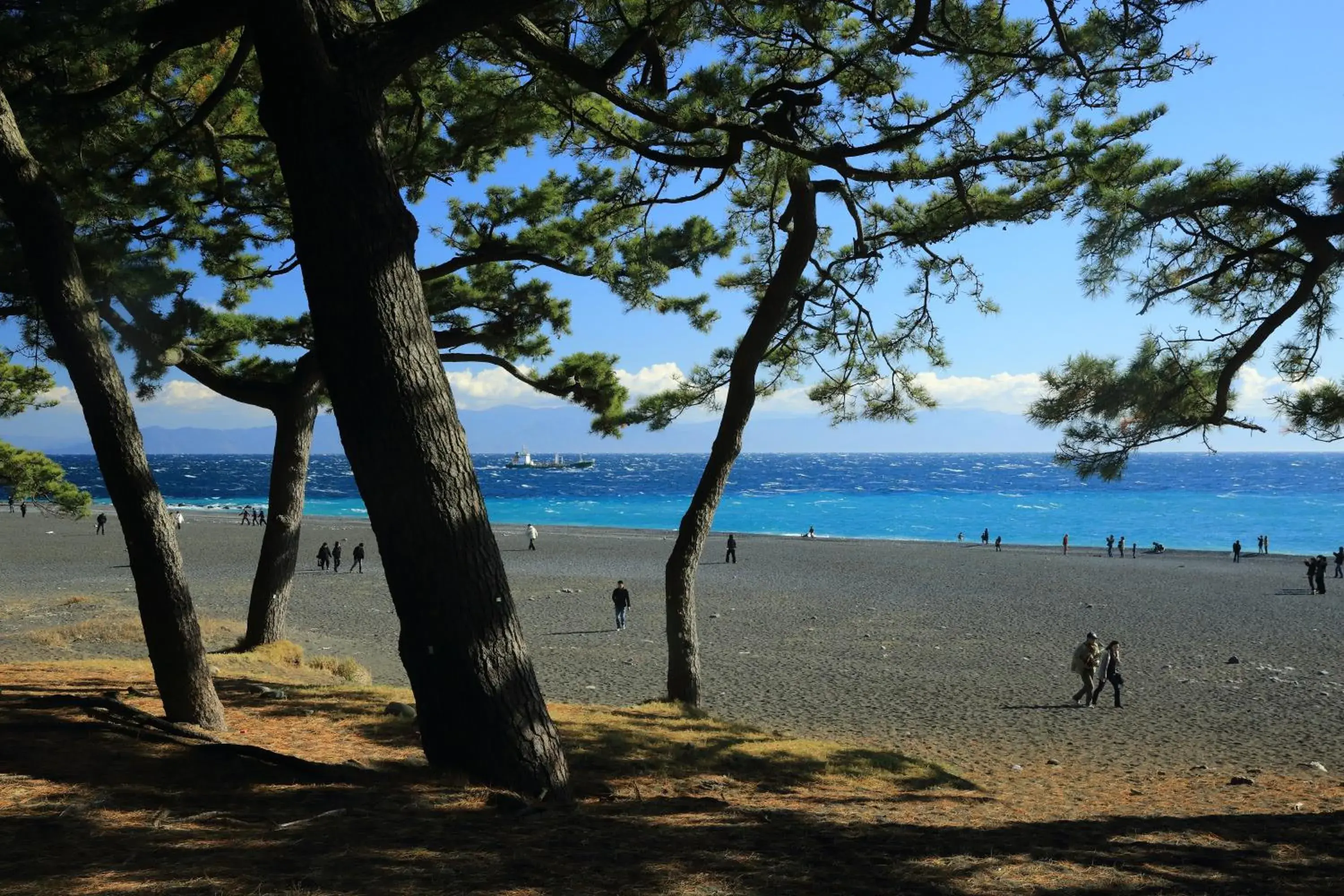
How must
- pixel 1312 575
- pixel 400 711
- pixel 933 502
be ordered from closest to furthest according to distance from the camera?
pixel 400 711 < pixel 1312 575 < pixel 933 502

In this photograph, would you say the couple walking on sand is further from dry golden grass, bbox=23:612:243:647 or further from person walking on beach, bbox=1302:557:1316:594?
person walking on beach, bbox=1302:557:1316:594

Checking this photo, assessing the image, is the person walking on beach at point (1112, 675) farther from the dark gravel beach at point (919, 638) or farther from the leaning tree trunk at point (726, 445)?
the leaning tree trunk at point (726, 445)

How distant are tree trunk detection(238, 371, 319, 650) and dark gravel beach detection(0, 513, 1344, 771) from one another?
3483mm

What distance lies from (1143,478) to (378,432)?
144 m

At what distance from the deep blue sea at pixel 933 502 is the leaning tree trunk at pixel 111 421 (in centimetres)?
2925

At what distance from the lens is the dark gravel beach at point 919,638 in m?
12.3

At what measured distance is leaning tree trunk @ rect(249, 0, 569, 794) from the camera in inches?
165

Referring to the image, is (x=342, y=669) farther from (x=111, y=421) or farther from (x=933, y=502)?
(x=933, y=502)

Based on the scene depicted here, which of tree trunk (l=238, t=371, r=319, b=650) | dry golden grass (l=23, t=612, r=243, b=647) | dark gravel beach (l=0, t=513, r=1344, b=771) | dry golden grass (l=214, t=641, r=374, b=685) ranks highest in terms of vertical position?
tree trunk (l=238, t=371, r=319, b=650)

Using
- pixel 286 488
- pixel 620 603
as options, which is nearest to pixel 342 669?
pixel 286 488

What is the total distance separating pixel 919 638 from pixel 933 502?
246ft

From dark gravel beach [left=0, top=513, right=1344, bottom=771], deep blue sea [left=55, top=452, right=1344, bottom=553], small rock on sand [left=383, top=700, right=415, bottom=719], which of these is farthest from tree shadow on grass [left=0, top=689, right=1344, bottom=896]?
deep blue sea [left=55, top=452, right=1344, bottom=553]

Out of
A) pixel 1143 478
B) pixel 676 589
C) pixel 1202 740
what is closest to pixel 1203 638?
pixel 1202 740

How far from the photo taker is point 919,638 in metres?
20.1
